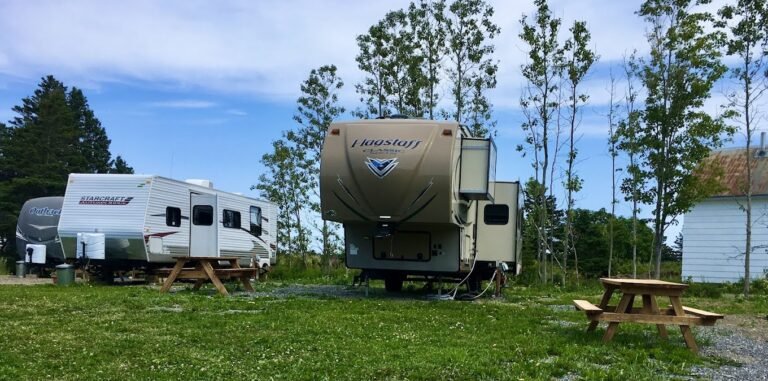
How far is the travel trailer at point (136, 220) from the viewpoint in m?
16.4

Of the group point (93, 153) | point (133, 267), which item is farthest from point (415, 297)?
point (93, 153)

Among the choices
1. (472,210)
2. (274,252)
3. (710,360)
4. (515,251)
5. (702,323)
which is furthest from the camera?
(274,252)

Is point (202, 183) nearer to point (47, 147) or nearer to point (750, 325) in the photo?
point (750, 325)

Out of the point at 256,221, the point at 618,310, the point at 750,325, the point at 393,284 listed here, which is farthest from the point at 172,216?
the point at 750,325

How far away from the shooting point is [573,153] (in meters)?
21.1

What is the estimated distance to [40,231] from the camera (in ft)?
68.1

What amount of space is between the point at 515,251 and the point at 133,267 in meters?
10.2

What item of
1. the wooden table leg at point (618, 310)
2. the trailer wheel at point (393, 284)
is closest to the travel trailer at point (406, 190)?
the trailer wheel at point (393, 284)

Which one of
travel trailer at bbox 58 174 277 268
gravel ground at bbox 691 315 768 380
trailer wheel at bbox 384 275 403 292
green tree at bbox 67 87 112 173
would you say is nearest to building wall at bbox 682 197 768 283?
trailer wheel at bbox 384 275 403 292

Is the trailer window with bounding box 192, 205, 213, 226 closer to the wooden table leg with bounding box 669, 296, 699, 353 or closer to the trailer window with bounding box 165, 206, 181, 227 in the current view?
the trailer window with bounding box 165, 206, 181, 227

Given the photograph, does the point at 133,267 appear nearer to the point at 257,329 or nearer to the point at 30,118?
the point at 257,329

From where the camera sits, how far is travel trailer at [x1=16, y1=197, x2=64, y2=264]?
20.1 metres

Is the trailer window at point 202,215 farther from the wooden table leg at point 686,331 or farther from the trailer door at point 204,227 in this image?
the wooden table leg at point 686,331

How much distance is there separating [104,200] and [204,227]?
3034mm
